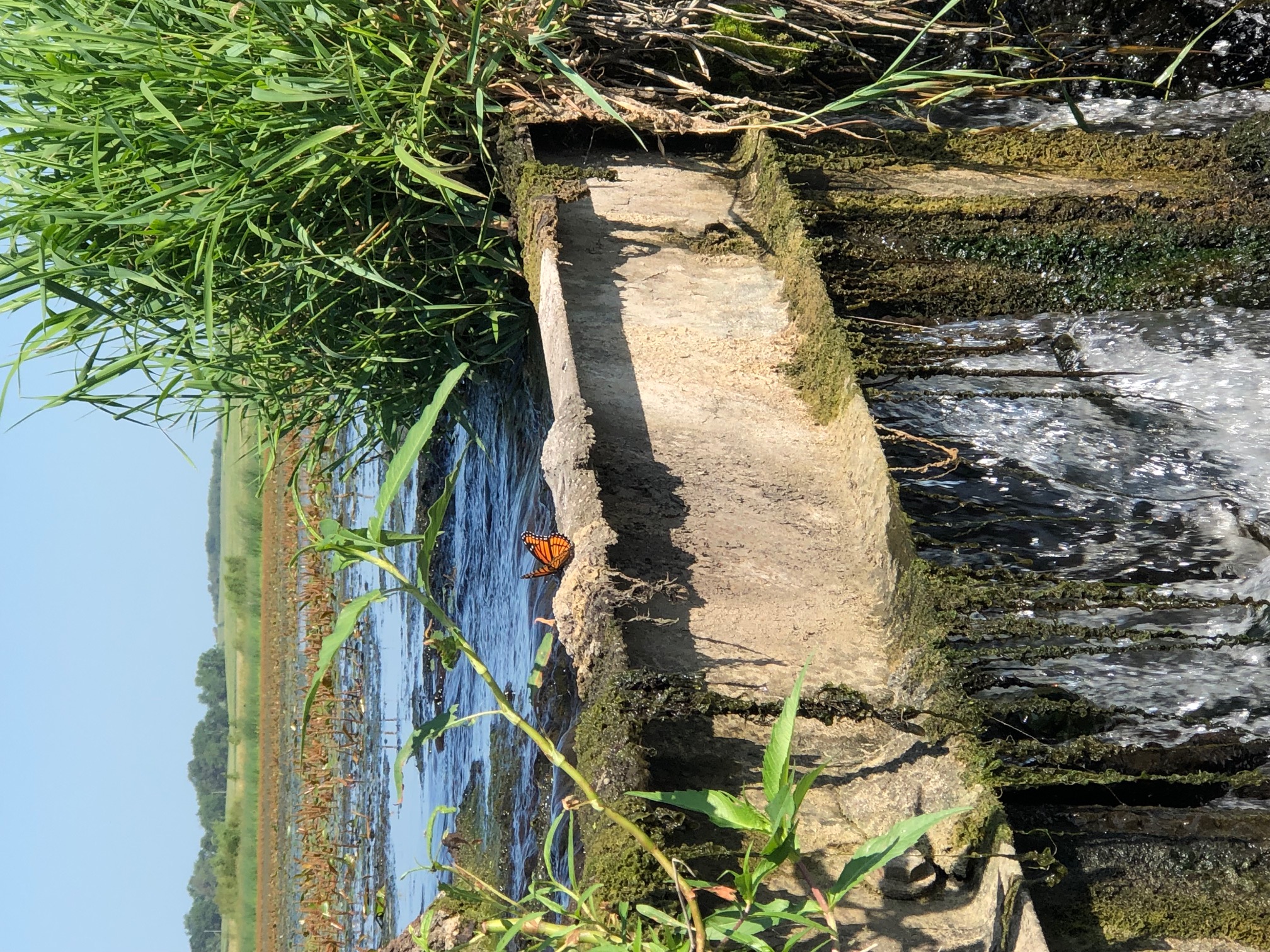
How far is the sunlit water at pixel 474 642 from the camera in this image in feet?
11.3

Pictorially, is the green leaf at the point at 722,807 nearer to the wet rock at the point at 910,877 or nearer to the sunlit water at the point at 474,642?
the wet rock at the point at 910,877

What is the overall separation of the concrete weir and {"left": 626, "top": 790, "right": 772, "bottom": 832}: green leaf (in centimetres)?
16

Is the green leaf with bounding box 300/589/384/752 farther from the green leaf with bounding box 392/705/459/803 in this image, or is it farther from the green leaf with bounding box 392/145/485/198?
the green leaf with bounding box 392/145/485/198

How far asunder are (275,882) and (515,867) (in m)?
6.87

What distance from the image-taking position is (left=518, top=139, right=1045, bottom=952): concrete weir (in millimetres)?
1551

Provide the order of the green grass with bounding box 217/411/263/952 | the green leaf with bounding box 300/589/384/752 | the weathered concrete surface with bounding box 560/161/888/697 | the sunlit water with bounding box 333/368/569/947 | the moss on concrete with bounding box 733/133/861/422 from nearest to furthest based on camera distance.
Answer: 1. the green leaf with bounding box 300/589/384/752
2. the weathered concrete surface with bounding box 560/161/888/697
3. the moss on concrete with bounding box 733/133/861/422
4. the sunlit water with bounding box 333/368/569/947
5. the green grass with bounding box 217/411/263/952

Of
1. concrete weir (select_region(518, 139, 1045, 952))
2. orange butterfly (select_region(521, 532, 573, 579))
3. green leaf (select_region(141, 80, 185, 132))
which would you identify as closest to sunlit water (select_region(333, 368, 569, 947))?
orange butterfly (select_region(521, 532, 573, 579))

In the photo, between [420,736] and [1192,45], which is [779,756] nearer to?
[420,736]

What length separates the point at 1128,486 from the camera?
7.18 feet

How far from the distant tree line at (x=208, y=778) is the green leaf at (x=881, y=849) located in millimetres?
22978

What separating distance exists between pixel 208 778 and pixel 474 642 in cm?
2563

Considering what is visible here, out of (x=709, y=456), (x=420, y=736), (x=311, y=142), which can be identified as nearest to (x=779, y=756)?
(x=420, y=736)

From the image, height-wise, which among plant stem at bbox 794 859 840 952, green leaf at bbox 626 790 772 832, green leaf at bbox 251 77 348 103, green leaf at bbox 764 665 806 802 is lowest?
plant stem at bbox 794 859 840 952

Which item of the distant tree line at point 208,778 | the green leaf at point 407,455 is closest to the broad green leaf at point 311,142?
the green leaf at point 407,455
